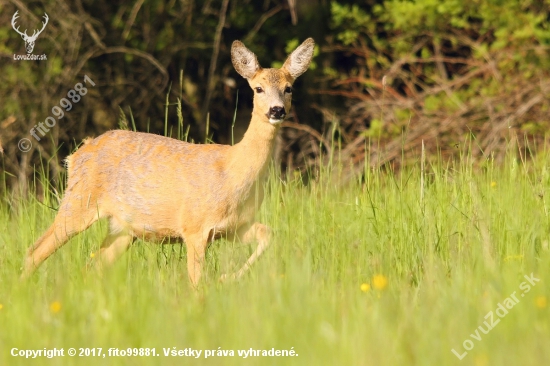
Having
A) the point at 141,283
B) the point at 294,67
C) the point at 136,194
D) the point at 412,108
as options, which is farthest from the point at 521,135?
the point at 141,283

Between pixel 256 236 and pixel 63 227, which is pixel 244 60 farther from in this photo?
pixel 63 227

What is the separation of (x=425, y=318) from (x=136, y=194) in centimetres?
254

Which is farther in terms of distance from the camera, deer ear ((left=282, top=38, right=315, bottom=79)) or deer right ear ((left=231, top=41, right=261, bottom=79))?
deer ear ((left=282, top=38, right=315, bottom=79))

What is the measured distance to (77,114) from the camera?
36.3 ft

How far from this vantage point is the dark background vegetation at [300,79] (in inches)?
401

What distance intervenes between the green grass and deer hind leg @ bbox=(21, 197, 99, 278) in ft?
0.32

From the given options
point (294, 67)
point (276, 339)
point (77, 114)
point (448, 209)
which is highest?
point (77, 114)

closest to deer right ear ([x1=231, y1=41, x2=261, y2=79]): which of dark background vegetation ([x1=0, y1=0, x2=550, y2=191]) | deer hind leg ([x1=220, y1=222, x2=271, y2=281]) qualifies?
deer hind leg ([x1=220, y1=222, x2=271, y2=281])

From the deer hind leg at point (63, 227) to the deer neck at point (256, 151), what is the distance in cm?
102

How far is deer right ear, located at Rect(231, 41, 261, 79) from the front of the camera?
632 cm

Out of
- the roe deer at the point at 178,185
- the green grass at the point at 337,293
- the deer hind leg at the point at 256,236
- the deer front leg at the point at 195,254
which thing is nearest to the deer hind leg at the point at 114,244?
the roe deer at the point at 178,185

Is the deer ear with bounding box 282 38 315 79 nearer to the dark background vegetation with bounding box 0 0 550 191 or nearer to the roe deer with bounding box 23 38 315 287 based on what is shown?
the roe deer with bounding box 23 38 315 287

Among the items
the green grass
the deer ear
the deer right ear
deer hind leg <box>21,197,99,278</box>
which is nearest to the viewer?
the green grass

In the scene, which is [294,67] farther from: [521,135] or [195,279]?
[521,135]
